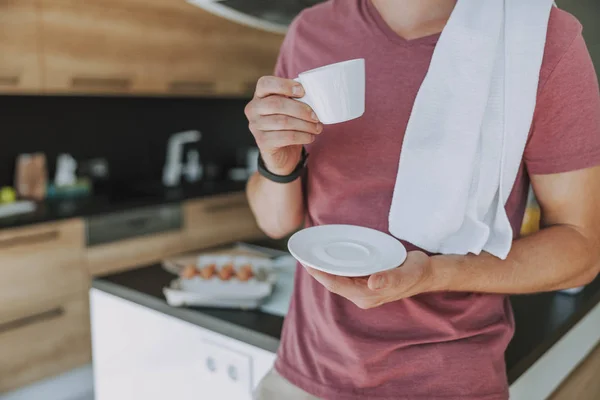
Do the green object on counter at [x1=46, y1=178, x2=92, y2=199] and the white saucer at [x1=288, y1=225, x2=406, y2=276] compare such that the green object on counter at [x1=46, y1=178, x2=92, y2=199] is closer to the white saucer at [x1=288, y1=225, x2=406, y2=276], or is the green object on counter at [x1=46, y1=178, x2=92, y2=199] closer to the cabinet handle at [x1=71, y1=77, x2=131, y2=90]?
the cabinet handle at [x1=71, y1=77, x2=131, y2=90]

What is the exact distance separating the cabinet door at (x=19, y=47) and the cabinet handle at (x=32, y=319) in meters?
0.88

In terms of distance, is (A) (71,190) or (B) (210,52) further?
(B) (210,52)

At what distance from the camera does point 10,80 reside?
2225mm

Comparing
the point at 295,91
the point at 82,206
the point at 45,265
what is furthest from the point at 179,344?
the point at 82,206

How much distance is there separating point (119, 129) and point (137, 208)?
0.66m

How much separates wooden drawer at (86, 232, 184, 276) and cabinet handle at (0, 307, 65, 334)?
0.20 metres

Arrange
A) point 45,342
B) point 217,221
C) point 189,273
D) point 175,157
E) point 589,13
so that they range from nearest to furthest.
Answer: point 589,13 < point 189,273 < point 45,342 < point 217,221 < point 175,157

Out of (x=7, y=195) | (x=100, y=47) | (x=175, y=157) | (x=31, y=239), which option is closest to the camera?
(x=31, y=239)

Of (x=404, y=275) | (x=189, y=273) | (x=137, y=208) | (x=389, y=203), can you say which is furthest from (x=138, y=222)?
(x=404, y=275)

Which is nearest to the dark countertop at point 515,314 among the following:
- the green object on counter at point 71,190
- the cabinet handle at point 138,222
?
the cabinet handle at point 138,222

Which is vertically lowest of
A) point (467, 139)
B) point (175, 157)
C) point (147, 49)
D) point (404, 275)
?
point (175, 157)

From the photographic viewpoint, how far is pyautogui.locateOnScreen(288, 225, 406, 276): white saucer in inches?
25.1

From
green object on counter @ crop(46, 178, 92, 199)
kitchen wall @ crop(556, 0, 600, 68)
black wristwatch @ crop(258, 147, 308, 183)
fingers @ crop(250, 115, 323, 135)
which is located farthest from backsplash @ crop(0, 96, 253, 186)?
kitchen wall @ crop(556, 0, 600, 68)

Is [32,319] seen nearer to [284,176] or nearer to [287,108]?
[284,176]
